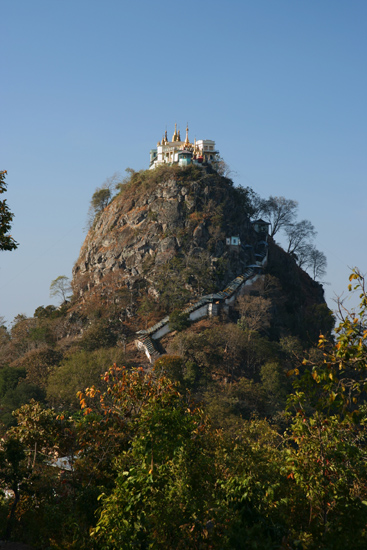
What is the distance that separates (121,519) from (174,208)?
49753mm

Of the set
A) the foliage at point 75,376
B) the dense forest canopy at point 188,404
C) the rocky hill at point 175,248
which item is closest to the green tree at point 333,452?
the dense forest canopy at point 188,404

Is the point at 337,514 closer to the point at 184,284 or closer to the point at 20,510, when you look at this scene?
the point at 20,510

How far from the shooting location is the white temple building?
64.0m

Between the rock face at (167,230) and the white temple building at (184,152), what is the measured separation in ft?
7.48

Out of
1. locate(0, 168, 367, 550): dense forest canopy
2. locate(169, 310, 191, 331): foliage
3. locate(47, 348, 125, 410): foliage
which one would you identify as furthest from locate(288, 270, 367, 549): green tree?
locate(169, 310, 191, 331): foliage

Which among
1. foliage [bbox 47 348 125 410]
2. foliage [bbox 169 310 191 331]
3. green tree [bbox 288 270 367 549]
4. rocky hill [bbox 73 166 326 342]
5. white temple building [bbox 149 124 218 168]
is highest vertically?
white temple building [bbox 149 124 218 168]

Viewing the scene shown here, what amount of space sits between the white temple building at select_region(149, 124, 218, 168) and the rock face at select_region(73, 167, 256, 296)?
7.48 ft

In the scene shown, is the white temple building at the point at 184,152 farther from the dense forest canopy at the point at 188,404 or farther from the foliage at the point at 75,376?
the foliage at the point at 75,376

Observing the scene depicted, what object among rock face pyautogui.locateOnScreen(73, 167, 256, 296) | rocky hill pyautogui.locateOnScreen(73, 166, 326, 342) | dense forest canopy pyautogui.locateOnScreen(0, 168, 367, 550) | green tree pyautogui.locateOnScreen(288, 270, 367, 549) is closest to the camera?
green tree pyautogui.locateOnScreen(288, 270, 367, 549)

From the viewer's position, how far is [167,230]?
58062 millimetres

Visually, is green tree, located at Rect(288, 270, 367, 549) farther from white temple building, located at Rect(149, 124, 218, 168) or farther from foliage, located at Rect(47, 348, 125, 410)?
white temple building, located at Rect(149, 124, 218, 168)

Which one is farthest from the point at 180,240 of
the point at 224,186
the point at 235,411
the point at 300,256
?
the point at 235,411

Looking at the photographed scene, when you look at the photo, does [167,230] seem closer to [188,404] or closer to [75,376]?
[75,376]

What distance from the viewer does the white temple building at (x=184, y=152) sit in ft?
210
